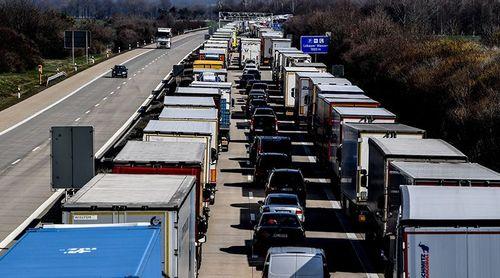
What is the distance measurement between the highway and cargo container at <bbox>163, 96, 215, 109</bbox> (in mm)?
5077

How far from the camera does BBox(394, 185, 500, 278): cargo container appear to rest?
1482cm

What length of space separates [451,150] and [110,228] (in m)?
12.4

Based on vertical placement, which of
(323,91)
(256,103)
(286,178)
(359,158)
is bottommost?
(286,178)

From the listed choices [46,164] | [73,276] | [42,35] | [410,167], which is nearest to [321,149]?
[46,164]

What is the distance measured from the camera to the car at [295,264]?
18094 millimetres

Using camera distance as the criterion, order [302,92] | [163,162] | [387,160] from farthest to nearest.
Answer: [302,92], [387,160], [163,162]

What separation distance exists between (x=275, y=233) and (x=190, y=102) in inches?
542

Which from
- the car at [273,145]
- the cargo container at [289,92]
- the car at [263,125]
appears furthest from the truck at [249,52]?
the car at [273,145]

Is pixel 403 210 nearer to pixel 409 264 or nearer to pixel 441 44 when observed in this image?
pixel 409 264

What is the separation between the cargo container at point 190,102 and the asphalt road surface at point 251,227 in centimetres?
275

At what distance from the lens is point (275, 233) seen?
2302 cm

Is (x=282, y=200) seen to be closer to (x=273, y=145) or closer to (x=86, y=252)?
(x=273, y=145)


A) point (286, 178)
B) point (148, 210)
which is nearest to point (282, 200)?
point (286, 178)

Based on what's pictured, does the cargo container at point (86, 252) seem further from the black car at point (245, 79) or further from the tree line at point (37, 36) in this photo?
the tree line at point (37, 36)
